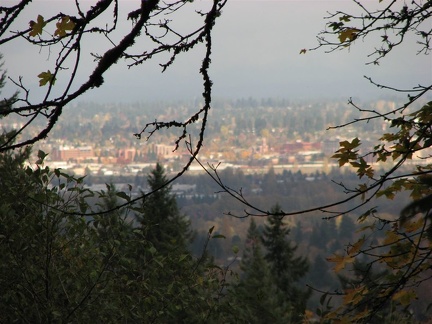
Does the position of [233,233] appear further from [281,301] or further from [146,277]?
[146,277]

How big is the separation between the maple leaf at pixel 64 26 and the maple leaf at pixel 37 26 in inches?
1.9

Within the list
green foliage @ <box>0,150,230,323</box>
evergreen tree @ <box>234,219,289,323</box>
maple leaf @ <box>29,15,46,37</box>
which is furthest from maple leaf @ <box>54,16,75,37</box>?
evergreen tree @ <box>234,219,289,323</box>

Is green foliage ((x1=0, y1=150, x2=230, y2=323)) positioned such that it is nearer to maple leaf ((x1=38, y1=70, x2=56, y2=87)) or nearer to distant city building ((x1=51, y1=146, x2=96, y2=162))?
maple leaf ((x1=38, y1=70, x2=56, y2=87))

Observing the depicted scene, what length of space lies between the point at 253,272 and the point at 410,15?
633 inches

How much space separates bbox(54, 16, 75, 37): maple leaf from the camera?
1922 mm

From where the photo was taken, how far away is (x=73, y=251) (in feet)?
12.6

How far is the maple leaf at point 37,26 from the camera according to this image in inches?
76.1

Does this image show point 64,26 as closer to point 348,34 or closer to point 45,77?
point 45,77

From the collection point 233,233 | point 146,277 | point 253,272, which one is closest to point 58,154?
point 233,233

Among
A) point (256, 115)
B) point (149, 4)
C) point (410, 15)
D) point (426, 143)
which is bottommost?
point (426, 143)

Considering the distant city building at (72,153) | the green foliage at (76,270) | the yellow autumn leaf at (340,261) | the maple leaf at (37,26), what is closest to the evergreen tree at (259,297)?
the green foliage at (76,270)

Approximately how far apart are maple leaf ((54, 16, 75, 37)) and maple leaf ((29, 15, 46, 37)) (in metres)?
0.05

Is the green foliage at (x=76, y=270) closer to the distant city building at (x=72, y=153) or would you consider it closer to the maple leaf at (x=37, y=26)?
the maple leaf at (x=37, y=26)

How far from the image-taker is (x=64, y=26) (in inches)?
75.9
